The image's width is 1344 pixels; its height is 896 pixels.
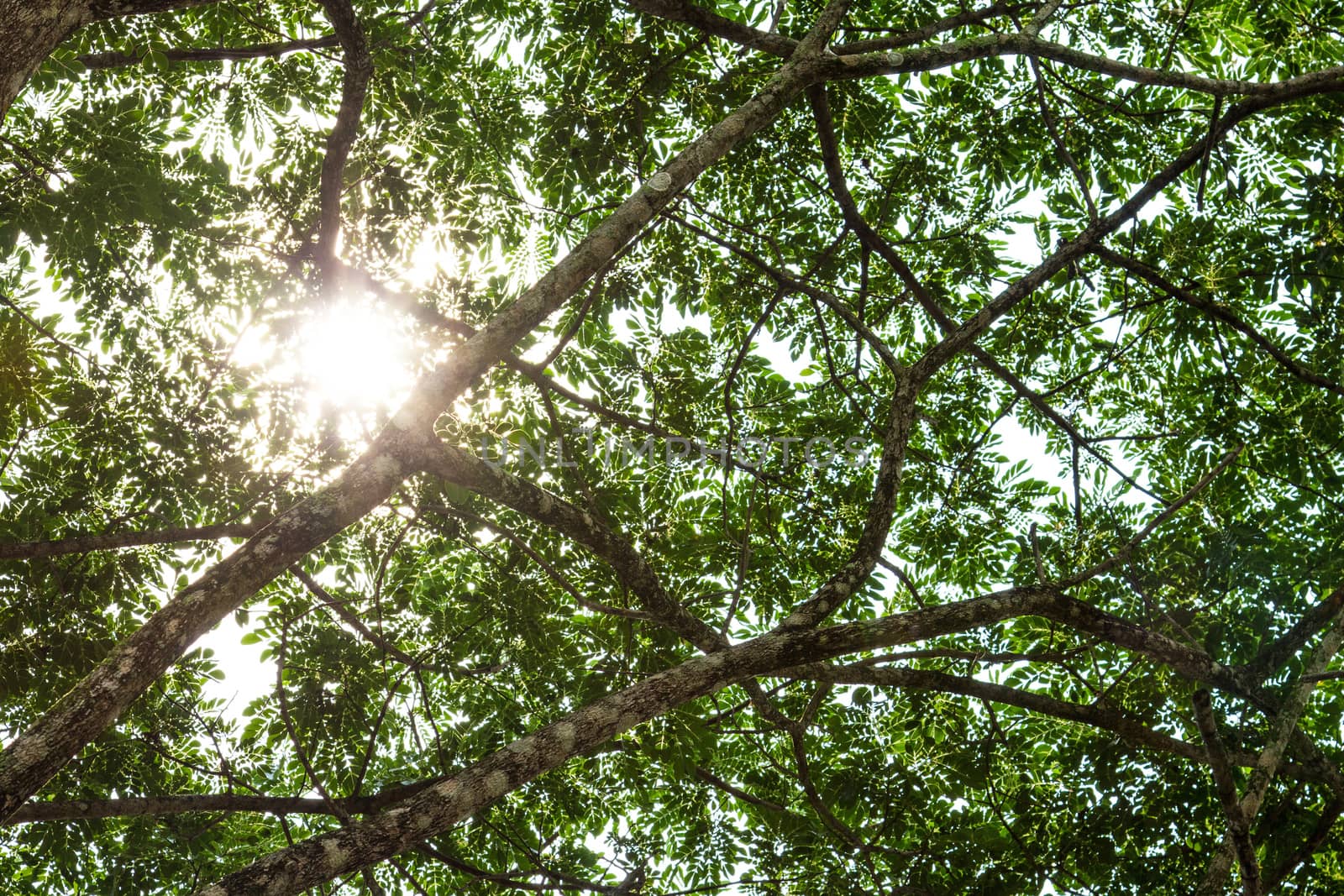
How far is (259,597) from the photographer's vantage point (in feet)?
17.1

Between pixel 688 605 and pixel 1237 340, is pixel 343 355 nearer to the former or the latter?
pixel 688 605

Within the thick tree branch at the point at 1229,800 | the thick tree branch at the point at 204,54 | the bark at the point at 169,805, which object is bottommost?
the thick tree branch at the point at 1229,800

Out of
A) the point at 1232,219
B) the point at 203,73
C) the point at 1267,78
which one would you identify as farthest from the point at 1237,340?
the point at 203,73

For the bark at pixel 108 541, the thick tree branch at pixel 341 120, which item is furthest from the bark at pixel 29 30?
the bark at pixel 108 541

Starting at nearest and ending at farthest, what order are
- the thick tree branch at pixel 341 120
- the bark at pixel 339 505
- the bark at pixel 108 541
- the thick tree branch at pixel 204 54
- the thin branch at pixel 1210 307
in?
the bark at pixel 339 505
the thick tree branch at pixel 341 120
the bark at pixel 108 541
the thick tree branch at pixel 204 54
the thin branch at pixel 1210 307

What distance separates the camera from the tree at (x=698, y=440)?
4.67 metres

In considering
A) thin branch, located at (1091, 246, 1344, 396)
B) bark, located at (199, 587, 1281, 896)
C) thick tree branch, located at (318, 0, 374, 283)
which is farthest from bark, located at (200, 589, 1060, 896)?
thick tree branch, located at (318, 0, 374, 283)

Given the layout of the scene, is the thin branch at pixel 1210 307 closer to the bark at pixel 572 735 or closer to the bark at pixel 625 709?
the bark at pixel 625 709

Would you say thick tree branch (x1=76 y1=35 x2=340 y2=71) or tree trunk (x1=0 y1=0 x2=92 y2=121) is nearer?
tree trunk (x1=0 y1=0 x2=92 y2=121)

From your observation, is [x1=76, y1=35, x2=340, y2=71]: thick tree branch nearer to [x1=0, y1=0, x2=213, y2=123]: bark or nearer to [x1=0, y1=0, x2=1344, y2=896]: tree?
[x1=0, y1=0, x2=1344, y2=896]: tree

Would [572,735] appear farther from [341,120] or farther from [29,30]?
[341,120]

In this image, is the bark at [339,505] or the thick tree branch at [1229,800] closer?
the bark at [339,505]

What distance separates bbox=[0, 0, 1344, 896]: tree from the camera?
4.67 m

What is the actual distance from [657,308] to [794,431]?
122 cm
